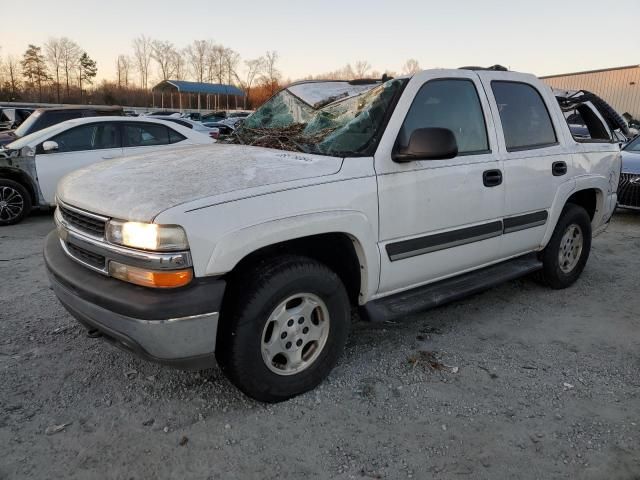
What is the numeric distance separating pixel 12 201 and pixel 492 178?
669cm

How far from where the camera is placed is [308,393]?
9.43 feet

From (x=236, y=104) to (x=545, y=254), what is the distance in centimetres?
6978

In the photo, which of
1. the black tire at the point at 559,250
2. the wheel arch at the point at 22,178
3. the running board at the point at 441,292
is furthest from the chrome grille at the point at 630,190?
the wheel arch at the point at 22,178

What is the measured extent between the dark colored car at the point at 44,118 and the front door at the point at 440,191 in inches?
304

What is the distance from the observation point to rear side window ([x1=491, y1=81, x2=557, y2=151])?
373 centimetres

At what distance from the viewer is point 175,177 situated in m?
2.61

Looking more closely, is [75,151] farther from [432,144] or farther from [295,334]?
[432,144]

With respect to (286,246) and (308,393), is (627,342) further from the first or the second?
(286,246)

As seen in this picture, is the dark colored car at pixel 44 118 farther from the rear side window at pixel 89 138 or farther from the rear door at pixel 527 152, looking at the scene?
the rear door at pixel 527 152

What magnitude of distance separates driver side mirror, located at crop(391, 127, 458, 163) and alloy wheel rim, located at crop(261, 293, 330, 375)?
3.33 ft

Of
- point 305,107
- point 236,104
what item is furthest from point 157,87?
point 305,107

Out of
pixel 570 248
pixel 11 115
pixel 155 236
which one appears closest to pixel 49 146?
pixel 155 236

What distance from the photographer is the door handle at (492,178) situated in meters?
3.45

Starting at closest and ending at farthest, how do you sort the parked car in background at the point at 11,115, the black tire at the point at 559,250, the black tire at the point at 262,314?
1. the black tire at the point at 262,314
2. the black tire at the point at 559,250
3. the parked car in background at the point at 11,115
